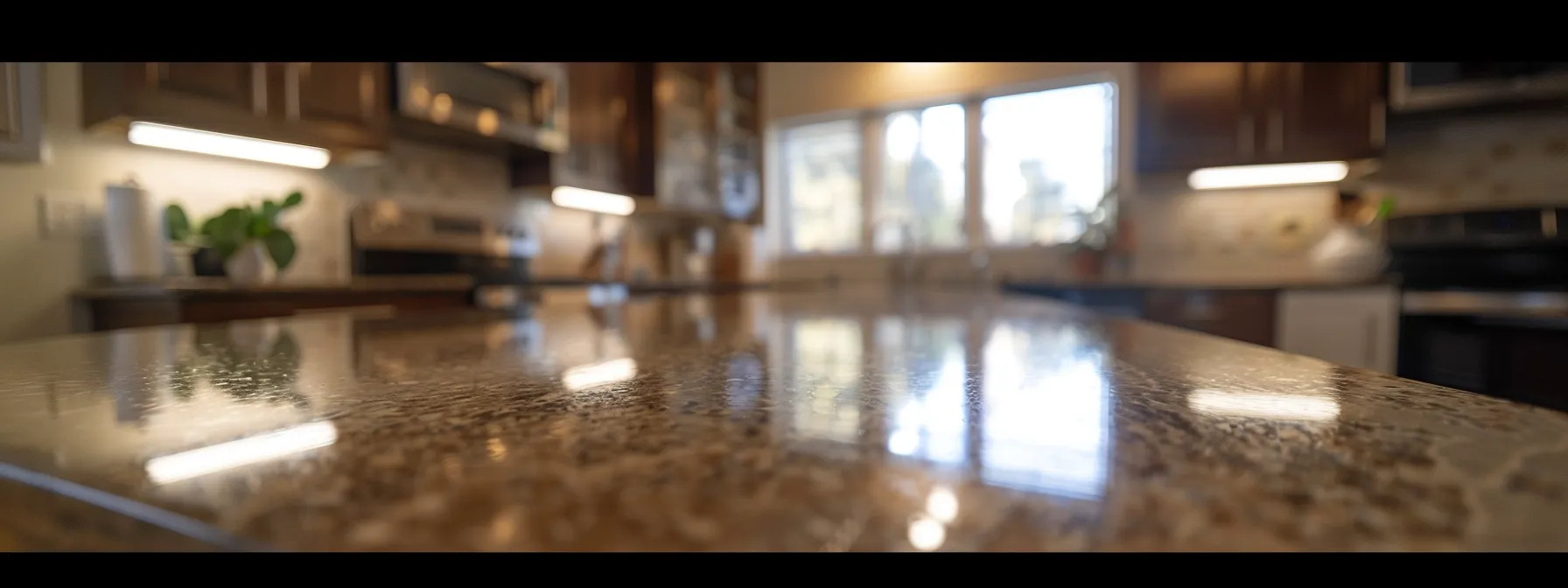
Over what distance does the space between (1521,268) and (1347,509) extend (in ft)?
12.1

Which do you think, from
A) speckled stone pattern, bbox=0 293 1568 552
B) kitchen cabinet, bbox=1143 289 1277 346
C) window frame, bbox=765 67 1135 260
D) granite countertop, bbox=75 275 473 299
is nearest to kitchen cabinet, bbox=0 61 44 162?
granite countertop, bbox=75 275 473 299

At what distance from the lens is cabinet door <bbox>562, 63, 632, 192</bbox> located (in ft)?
9.55

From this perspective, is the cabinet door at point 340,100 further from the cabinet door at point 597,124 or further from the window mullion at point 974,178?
the window mullion at point 974,178

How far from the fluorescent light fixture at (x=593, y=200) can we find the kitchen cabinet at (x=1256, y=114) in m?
2.52

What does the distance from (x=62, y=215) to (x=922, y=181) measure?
3629 mm

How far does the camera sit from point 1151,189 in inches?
132

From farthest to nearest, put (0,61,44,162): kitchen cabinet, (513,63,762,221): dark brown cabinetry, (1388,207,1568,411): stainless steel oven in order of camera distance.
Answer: (513,63,762,221): dark brown cabinetry < (1388,207,1568,411): stainless steel oven < (0,61,44,162): kitchen cabinet

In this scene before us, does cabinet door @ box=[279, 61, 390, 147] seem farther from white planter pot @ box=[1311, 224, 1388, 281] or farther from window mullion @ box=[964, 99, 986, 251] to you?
white planter pot @ box=[1311, 224, 1388, 281]

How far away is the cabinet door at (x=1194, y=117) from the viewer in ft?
9.53

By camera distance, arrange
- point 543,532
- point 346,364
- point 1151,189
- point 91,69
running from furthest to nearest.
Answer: point 1151,189 → point 91,69 → point 346,364 → point 543,532

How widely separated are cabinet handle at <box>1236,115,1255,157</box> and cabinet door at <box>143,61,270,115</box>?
11.8 ft
